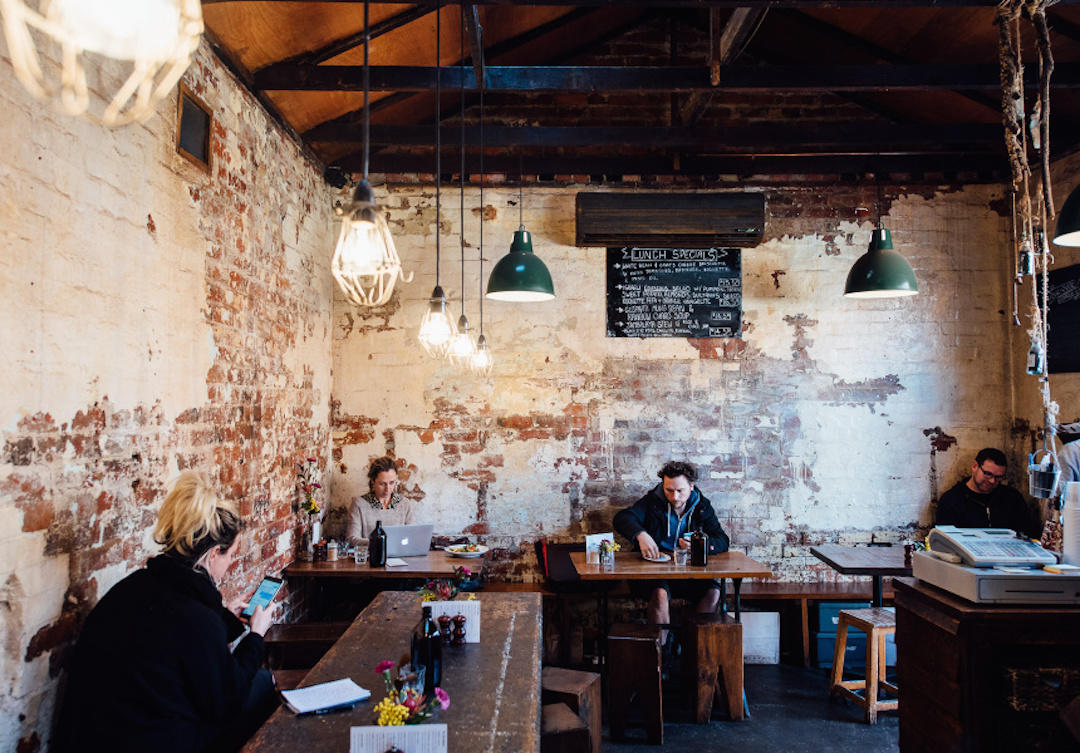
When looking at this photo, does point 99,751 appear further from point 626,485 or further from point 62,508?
point 626,485

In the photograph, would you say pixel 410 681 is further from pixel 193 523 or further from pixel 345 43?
pixel 345 43

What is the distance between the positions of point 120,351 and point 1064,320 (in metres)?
6.02

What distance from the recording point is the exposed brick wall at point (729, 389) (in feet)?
19.3

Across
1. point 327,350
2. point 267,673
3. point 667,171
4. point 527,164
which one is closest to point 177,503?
point 267,673

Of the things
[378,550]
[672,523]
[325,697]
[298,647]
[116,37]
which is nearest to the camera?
[116,37]

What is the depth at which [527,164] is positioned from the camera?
5922 mm

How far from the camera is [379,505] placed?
547 centimetres

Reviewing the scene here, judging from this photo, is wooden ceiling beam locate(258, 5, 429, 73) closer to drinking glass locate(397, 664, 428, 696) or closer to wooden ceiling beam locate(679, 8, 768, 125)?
wooden ceiling beam locate(679, 8, 768, 125)

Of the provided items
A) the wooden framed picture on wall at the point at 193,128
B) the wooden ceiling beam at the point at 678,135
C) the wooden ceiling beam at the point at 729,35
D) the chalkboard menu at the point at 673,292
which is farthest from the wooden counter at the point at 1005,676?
the wooden framed picture on wall at the point at 193,128

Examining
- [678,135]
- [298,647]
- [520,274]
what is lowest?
[298,647]

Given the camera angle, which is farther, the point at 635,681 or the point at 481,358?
the point at 481,358

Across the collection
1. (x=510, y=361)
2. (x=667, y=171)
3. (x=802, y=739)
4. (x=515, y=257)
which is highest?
(x=667, y=171)

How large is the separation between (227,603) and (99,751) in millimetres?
1694

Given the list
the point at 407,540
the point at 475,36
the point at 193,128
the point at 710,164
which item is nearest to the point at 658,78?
the point at 475,36
